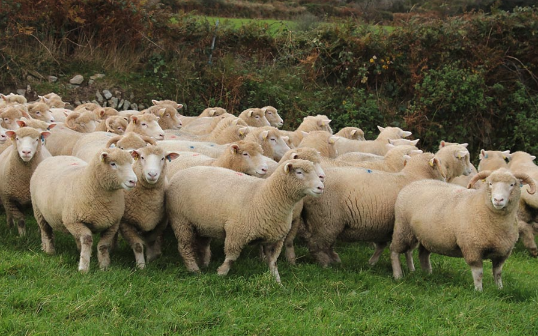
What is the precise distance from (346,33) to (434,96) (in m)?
3.16

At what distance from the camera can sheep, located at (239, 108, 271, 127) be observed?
12.0 meters

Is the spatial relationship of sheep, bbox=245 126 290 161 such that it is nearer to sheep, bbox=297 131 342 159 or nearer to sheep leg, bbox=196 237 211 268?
sheep, bbox=297 131 342 159

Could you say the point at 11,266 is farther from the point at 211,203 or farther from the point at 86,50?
the point at 86,50

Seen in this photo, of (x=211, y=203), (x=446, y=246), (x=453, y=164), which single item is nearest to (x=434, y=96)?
(x=453, y=164)

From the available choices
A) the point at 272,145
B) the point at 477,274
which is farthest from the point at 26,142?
the point at 477,274

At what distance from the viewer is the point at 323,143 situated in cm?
999

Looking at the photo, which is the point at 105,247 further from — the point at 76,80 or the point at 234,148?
the point at 76,80

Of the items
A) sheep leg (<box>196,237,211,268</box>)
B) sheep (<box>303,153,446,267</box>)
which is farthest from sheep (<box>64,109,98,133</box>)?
sheep (<box>303,153,446,267</box>)

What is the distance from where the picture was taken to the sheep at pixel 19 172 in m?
7.74

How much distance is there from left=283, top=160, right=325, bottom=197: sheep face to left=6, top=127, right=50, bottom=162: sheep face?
3.20 metres

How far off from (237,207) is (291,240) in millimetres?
1199

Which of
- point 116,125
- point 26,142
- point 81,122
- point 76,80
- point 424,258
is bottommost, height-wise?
point 76,80

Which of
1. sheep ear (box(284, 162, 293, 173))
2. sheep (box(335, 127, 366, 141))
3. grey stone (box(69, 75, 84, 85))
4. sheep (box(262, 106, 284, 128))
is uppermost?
sheep ear (box(284, 162, 293, 173))

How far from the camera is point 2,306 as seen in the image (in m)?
Result: 5.25
